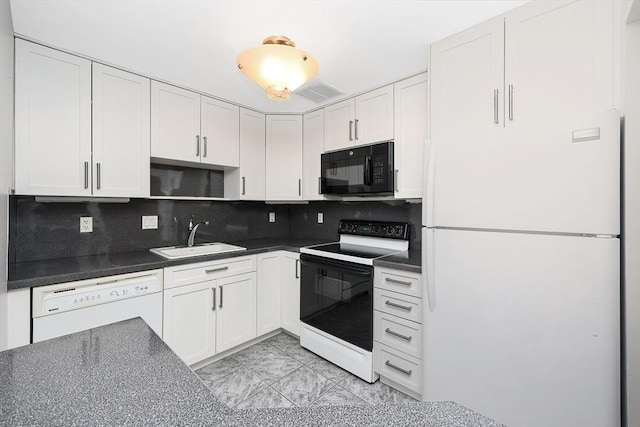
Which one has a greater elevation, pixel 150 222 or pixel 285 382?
pixel 150 222

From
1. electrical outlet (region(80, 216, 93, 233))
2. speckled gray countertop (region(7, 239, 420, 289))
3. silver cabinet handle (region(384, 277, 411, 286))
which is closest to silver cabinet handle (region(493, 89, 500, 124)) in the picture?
speckled gray countertop (region(7, 239, 420, 289))

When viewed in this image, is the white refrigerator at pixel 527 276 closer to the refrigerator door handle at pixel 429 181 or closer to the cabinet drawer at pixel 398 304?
the refrigerator door handle at pixel 429 181

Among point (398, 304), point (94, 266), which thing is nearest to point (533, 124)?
point (398, 304)

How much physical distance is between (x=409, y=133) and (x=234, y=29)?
4.53 ft

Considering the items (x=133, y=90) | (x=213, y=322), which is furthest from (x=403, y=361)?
(x=133, y=90)

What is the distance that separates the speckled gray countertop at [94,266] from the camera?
61.4 inches

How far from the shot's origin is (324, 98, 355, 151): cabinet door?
102 inches

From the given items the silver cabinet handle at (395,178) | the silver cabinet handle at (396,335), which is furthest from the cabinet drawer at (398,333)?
the silver cabinet handle at (395,178)

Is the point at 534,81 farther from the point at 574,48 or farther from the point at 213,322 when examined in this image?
the point at 213,322

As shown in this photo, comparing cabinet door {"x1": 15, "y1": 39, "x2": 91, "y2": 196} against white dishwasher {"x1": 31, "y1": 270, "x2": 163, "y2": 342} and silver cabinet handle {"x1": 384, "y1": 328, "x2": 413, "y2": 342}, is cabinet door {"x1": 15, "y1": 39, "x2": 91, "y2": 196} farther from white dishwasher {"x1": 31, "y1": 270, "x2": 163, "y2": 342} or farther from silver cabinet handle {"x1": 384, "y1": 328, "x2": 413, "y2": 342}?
silver cabinet handle {"x1": 384, "y1": 328, "x2": 413, "y2": 342}

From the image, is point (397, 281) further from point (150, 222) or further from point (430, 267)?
point (150, 222)

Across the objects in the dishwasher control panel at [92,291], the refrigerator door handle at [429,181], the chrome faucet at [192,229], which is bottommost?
the dishwasher control panel at [92,291]

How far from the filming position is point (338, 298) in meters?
2.25

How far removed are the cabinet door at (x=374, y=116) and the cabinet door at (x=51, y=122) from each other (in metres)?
1.99
